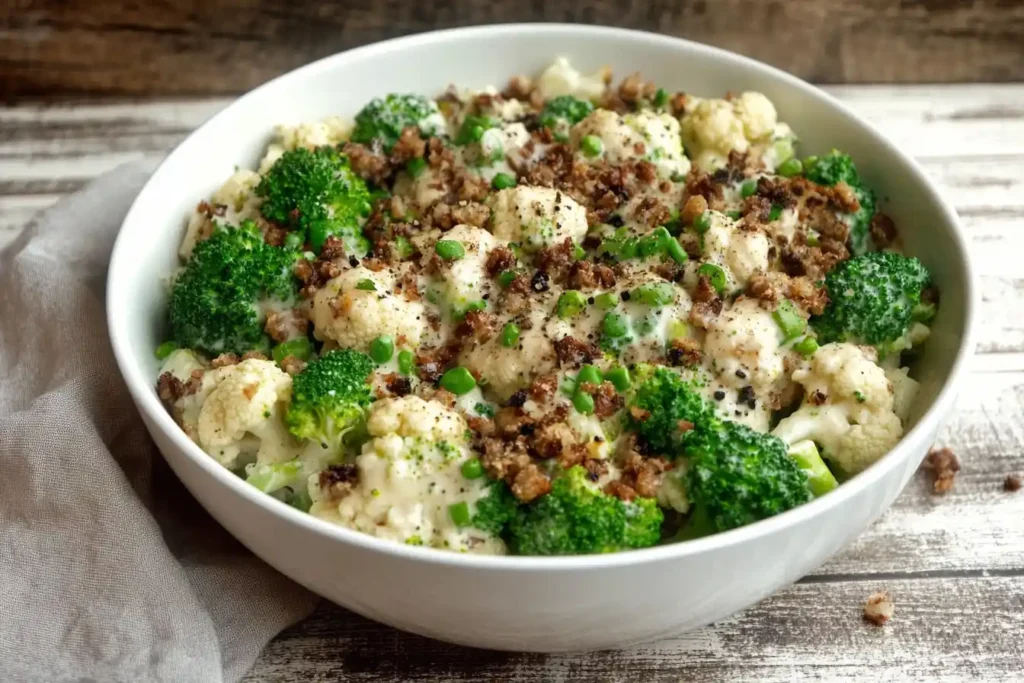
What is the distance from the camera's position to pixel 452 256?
3031 millimetres

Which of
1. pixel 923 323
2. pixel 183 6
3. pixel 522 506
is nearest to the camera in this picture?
pixel 522 506

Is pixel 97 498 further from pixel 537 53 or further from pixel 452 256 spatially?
pixel 537 53

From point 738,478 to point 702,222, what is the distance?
35.1 inches

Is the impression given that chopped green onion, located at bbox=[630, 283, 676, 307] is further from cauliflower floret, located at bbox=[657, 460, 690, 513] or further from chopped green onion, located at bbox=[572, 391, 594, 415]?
cauliflower floret, located at bbox=[657, 460, 690, 513]

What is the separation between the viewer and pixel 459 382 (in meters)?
2.83

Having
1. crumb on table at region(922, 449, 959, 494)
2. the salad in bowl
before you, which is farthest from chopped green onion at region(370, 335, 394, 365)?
crumb on table at region(922, 449, 959, 494)

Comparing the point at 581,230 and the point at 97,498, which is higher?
the point at 581,230

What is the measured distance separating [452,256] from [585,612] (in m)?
1.12

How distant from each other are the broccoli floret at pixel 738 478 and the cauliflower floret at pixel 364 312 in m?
0.86

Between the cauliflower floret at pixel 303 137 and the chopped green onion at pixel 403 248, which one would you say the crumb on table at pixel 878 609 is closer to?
the chopped green onion at pixel 403 248

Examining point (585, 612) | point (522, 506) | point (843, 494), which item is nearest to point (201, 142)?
point (522, 506)

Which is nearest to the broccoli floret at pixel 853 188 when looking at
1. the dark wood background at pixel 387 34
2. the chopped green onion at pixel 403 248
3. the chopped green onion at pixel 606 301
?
the chopped green onion at pixel 606 301

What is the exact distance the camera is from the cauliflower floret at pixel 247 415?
8.97 ft

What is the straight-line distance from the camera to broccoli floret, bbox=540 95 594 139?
3611 millimetres
